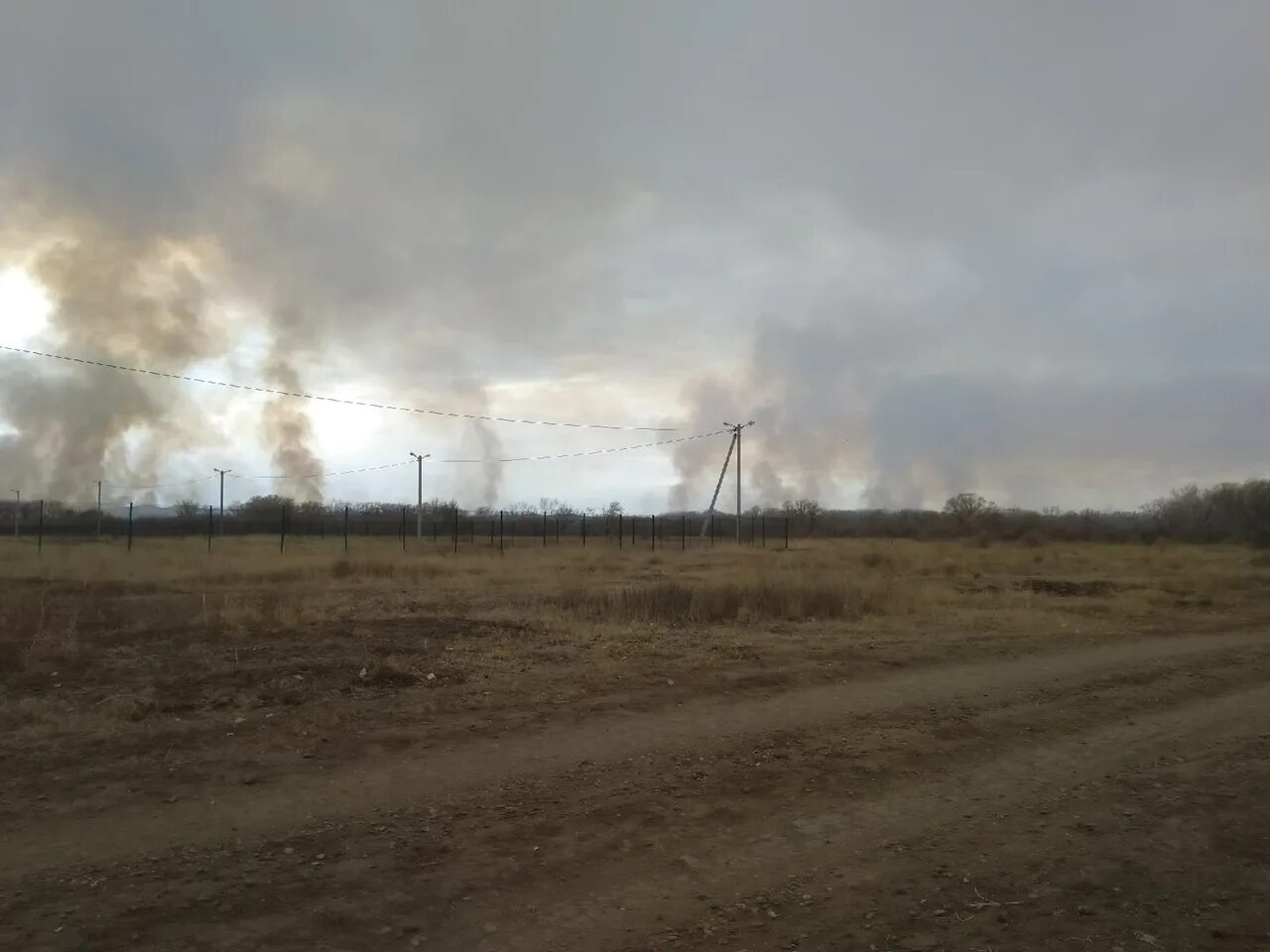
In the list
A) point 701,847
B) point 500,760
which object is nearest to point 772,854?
point 701,847

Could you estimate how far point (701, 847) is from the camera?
5.40 m

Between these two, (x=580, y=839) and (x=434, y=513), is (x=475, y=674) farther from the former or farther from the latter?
(x=434, y=513)

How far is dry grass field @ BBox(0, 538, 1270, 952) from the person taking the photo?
445cm

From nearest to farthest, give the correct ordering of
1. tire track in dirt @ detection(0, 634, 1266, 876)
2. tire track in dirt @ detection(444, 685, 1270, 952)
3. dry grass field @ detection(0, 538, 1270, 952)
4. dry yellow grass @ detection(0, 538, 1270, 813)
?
1. tire track in dirt @ detection(444, 685, 1270, 952)
2. dry grass field @ detection(0, 538, 1270, 952)
3. tire track in dirt @ detection(0, 634, 1266, 876)
4. dry yellow grass @ detection(0, 538, 1270, 813)

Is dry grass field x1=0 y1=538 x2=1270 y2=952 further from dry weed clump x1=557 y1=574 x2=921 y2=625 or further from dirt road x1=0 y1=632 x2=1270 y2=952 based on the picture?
dry weed clump x1=557 y1=574 x2=921 y2=625

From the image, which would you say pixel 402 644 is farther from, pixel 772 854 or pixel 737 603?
pixel 772 854

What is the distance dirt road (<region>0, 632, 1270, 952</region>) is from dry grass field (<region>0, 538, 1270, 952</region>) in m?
0.02

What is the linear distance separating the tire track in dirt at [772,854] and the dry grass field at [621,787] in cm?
2

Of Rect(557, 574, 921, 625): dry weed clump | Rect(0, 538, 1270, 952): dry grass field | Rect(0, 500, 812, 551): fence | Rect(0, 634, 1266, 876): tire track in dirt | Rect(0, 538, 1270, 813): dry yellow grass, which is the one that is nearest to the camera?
Rect(0, 538, 1270, 952): dry grass field

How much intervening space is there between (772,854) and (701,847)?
42 cm

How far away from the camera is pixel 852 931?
4324 mm

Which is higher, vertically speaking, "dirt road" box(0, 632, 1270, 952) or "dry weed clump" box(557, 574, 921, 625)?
"dry weed clump" box(557, 574, 921, 625)

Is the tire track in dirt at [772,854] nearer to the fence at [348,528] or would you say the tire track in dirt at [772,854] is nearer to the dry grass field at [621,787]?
the dry grass field at [621,787]

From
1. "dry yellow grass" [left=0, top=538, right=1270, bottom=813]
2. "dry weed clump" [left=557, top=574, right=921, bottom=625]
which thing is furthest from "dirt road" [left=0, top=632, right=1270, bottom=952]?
"dry weed clump" [left=557, top=574, right=921, bottom=625]
